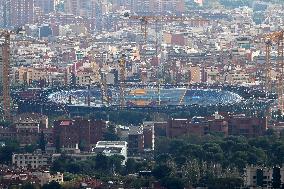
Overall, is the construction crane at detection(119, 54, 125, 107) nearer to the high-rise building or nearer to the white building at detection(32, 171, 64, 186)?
the white building at detection(32, 171, 64, 186)

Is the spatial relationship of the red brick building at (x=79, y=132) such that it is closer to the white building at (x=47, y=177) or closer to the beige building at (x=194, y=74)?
the white building at (x=47, y=177)

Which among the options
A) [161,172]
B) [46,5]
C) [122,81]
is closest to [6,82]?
[122,81]

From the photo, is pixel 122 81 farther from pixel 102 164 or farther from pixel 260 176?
pixel 260 176

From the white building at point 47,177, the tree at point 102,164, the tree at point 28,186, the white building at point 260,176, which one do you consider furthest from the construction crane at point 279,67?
the tree at point 28,186

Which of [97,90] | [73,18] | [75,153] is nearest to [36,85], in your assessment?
[97,90]

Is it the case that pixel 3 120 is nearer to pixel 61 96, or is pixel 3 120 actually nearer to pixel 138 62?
pixel 61 96

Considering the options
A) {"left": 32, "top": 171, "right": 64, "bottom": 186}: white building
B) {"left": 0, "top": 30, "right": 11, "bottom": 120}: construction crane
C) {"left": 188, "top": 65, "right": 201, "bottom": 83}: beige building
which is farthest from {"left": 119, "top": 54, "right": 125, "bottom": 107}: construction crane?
{"left": 32, "top": 171, "right": 64, "bottom": 186}: white building
